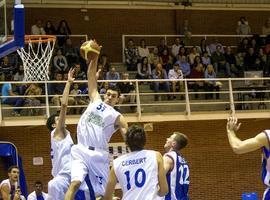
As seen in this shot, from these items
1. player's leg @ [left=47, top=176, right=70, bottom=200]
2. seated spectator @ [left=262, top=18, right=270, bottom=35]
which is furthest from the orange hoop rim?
seated spectator @ [left=262, top=18, right=270, bottom=35]

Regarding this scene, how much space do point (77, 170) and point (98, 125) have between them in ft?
1.90

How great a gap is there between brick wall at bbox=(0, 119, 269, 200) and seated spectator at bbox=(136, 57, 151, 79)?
6.25 feet

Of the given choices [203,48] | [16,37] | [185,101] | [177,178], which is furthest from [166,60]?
[177,178]

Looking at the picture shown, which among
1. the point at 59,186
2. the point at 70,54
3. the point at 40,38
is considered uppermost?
the point at 40,38

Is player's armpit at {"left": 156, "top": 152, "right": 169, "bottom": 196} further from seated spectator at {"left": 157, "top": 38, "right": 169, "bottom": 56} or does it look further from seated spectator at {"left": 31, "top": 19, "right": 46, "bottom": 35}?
seated spectator at {"left": 157, "top": 38, "right": 169, "bottom": 56}

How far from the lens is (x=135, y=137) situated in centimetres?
599

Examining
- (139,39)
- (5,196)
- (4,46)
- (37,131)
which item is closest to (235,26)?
(139,39)

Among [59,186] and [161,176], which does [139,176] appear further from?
[59,186]

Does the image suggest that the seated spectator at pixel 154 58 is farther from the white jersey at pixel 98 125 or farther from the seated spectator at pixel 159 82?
the white jersey at pixel 98 125

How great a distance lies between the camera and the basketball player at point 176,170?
769 cm

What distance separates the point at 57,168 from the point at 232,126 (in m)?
2.81

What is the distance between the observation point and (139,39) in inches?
925

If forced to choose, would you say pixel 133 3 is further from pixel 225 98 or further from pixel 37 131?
pixel 37 131

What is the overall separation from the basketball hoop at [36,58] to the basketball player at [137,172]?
9744mm
